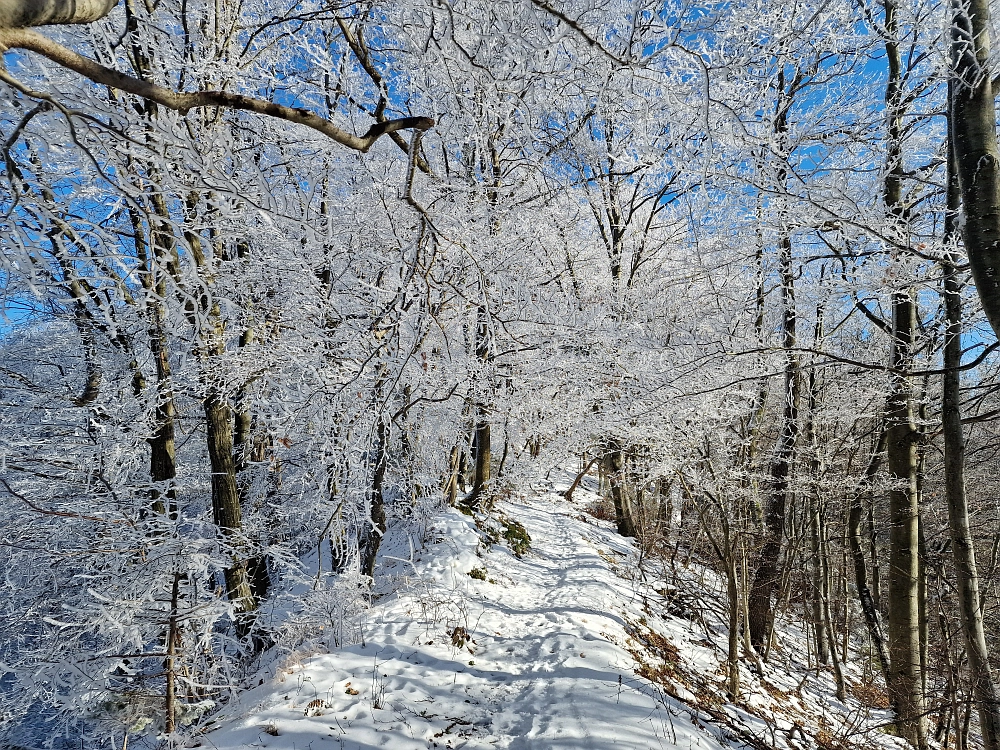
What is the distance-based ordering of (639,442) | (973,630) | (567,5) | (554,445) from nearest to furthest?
(973,630) → (567,5) → (639,442) → (554,445)

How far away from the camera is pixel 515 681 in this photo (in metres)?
4.41

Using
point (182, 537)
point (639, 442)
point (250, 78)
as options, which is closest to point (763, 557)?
point (639, 442)

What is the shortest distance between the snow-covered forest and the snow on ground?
68mm

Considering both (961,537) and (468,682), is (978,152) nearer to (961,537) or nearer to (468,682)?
(961,537)

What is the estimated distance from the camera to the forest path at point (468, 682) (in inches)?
136

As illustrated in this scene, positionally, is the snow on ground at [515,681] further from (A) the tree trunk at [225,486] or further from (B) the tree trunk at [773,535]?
(A) the tree trunk at [225,486]

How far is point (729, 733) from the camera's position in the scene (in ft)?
13.3

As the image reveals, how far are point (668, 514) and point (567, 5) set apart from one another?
9848mm

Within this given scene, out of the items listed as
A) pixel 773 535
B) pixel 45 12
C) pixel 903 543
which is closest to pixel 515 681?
pixel 903 543

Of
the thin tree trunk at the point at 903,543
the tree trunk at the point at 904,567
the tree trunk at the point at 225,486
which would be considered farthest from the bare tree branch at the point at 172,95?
the tree trunk at the point at 904,567

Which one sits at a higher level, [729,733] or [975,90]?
[975,90]

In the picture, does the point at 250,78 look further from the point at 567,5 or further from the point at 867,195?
the point at 867,195

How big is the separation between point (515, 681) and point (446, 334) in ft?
11.9

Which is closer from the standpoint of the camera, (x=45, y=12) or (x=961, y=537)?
(x=45, y=12)
